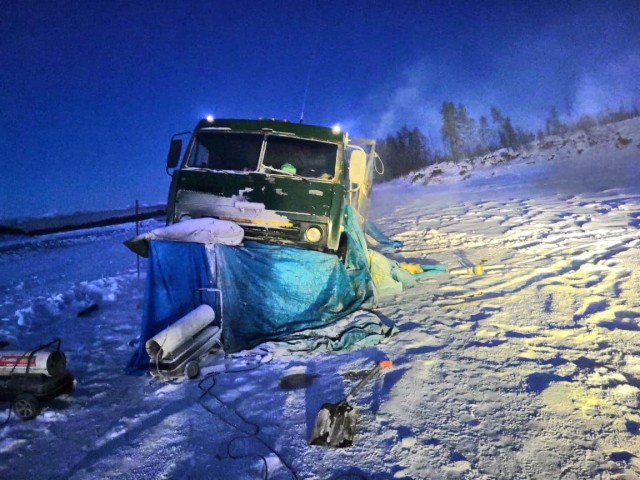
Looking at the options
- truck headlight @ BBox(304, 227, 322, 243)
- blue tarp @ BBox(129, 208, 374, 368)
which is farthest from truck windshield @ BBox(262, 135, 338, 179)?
blue tarp @ BBox(129, 208, 374, 368)

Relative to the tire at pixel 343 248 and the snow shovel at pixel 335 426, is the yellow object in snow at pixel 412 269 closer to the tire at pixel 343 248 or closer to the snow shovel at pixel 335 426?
the tire at pixel 343 248

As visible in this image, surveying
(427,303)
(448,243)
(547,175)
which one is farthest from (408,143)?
(427,303)

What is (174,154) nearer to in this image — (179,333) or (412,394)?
(179,333)

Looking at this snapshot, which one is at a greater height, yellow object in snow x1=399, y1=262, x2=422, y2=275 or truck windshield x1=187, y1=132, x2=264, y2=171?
truck windshield x1=187, y1=132, x2=264, y2=171

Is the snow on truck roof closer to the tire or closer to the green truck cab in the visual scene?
the green truck cab

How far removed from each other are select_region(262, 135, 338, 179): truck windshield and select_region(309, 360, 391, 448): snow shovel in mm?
3629

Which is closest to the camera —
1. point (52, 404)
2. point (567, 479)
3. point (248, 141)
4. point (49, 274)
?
point (567, 479)

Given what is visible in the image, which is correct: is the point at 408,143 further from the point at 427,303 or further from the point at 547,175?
the point at 427,303

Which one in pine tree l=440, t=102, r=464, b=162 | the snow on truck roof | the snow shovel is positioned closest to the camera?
the snow shovel

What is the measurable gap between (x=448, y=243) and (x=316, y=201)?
6075 mm

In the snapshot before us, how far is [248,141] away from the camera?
598 centimetres

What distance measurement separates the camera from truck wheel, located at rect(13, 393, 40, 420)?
11.7 feet

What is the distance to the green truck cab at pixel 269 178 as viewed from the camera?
535cm

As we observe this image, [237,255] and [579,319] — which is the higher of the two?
[237,255]
